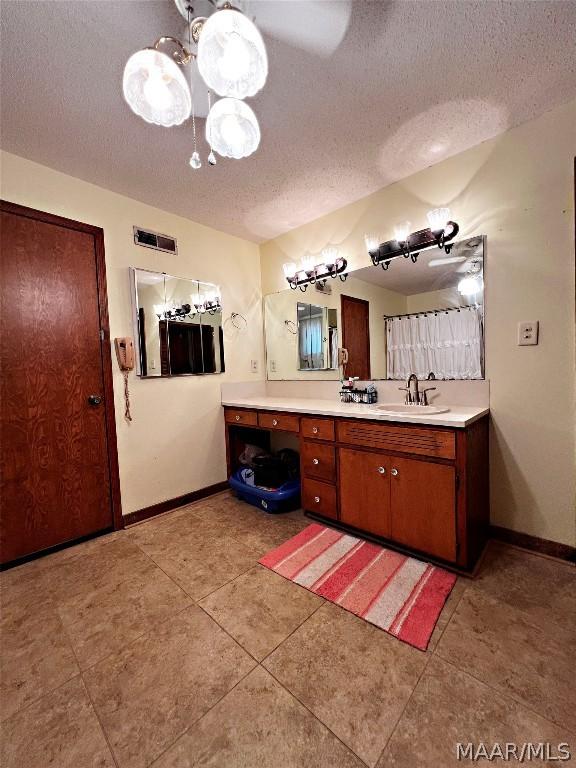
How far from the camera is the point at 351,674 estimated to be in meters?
1.10

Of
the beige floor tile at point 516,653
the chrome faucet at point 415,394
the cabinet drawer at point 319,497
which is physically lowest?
the beige floor tile at point 516,653

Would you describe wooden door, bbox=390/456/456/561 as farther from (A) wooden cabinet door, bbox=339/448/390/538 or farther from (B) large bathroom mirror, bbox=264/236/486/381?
(B) large bathroom mirror, bbox=264/236/486/381

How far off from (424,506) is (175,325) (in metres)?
2.17

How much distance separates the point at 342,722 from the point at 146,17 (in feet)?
8.18

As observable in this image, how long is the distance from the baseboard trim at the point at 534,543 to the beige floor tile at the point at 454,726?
104 centimetres

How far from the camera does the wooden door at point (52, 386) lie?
175cm

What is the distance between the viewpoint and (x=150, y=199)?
2.25 m

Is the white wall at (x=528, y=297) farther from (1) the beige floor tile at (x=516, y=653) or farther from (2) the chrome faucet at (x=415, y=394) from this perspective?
(1) the beige floor tile at (x=516, y=653)

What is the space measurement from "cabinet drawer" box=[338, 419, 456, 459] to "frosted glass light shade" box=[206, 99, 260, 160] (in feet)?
4.88

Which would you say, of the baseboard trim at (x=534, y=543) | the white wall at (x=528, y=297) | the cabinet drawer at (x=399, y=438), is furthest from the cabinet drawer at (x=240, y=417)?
the baseboard trim at (x=534, y=543)

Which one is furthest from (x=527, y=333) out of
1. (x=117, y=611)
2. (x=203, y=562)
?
(x=117, y=611)

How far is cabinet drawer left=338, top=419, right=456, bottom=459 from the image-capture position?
156 centimetres

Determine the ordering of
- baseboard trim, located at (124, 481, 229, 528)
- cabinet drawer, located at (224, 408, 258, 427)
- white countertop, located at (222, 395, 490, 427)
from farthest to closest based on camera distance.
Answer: cabinet drawer, located at (224, 408, 258, 427) → baseboard trim, located at (124, 481, 229, 528) → white countertop, located at (222, 395, 490, 427)

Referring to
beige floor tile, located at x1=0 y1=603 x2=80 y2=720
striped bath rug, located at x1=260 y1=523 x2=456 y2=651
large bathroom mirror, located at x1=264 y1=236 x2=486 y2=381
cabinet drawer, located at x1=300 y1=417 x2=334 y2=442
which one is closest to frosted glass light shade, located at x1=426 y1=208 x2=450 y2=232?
large bathroom mirror, located at x1=264 y1=236 x2=486 y2=381
